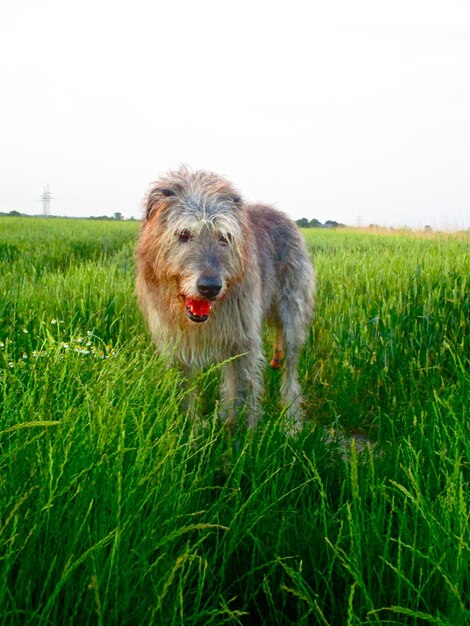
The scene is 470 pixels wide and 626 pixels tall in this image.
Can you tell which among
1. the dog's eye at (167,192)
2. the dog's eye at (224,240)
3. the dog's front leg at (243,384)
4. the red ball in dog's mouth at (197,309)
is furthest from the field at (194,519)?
the dog's eye at (167,192)

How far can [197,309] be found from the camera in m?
4.00

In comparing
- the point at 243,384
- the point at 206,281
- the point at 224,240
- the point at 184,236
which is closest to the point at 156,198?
the point at 184,236

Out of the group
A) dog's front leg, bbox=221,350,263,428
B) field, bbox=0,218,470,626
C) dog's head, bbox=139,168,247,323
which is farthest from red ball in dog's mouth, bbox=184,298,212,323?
field, bbox=0,218,470,626

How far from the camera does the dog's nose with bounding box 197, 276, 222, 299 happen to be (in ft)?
12.4

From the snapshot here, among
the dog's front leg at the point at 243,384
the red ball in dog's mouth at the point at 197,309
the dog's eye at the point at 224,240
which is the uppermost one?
the dog's eye at the point at 224,240

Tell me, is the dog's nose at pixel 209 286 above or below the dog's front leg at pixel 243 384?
above

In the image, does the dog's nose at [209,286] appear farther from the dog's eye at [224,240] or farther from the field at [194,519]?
the field at [194,519]

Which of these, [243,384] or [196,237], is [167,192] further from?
[243,384]

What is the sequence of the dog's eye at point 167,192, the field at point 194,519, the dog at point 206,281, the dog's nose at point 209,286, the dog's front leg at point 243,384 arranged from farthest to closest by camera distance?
1. the dog's front leg at point 243,384
2. the dog's eye at point 167,192
3. the dog at point 206,281
4. the dog's nose at point 209,286
5. the field at point 194,519

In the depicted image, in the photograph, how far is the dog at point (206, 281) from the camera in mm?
3896

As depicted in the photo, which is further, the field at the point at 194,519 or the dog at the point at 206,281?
the dog at the point at 206,281

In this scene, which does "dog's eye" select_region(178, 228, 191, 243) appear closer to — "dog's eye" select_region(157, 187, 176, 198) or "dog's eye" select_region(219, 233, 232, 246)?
"dog's eye" select_region(219, 233, 232, 246)

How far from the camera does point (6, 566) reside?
5.88 feet

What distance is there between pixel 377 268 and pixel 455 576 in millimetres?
5846
